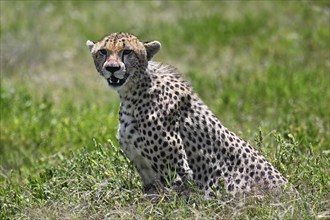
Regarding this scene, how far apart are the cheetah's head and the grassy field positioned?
1.33 ft

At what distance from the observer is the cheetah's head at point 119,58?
19.0 feet

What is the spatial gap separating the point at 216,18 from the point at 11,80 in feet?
10.4

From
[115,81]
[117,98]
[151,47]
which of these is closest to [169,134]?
[115,81]

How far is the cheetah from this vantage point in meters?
5.86

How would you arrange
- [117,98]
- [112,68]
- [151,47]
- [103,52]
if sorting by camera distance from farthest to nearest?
[117,98] → [151,47] → [103,52] → [112,68]

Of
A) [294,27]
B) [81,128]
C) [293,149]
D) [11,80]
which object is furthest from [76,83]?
[293,149]

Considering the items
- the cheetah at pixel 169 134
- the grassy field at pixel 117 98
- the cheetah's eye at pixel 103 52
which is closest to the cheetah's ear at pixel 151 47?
the cheetah at pixel 169 134

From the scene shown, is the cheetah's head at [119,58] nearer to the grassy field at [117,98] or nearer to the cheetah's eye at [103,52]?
the cheetah's eye at [103,52]

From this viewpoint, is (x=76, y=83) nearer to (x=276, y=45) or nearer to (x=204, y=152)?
(x=276, y=45)

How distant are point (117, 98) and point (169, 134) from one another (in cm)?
442

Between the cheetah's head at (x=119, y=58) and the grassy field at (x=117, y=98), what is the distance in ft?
1.33

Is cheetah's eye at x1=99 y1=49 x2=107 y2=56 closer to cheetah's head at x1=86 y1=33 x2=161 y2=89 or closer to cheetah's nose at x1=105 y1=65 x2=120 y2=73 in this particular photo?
cheetah's head at x1=86 y1=33 x2=161 y2=89

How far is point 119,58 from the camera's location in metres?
5.82

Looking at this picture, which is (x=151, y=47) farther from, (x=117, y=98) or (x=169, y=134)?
(x=117, y=98)
